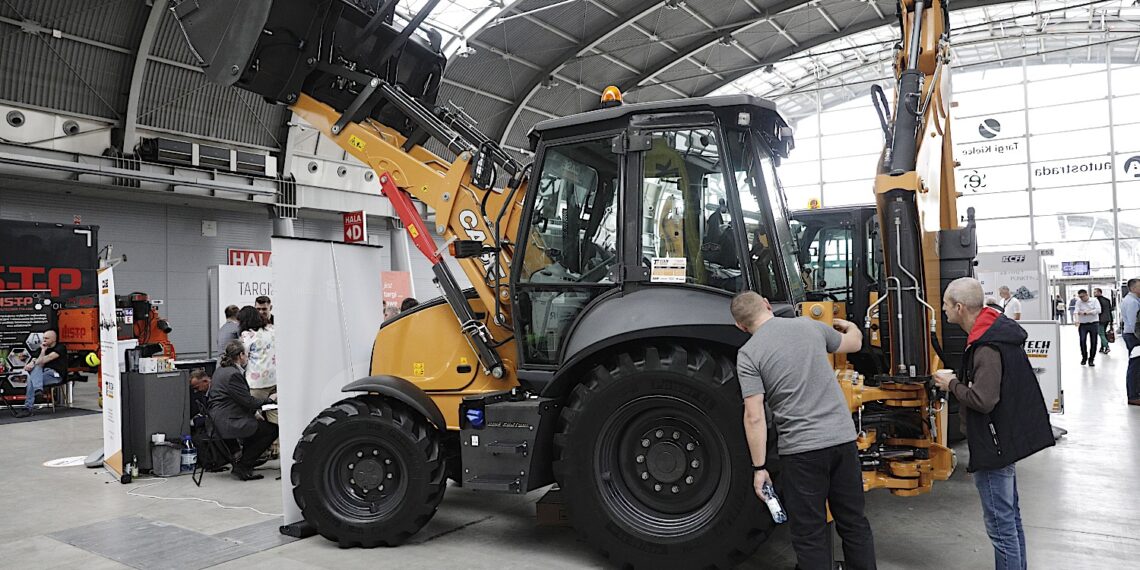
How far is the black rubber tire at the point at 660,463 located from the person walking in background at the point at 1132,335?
8.80 meters

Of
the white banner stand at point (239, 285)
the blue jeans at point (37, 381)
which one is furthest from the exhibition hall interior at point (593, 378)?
the white banner stand at point (239, 285)

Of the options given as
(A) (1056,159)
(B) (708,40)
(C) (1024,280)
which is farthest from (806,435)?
(A) (1056,159)

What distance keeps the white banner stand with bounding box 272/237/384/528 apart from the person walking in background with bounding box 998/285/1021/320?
9.42m

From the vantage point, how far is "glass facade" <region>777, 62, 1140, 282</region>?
2323 centimetres

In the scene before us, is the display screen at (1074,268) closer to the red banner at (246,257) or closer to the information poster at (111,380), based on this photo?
the red banner at (246,257)

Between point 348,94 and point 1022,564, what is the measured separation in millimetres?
4987

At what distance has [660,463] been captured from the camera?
4.05 m

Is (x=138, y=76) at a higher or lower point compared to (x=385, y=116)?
higher

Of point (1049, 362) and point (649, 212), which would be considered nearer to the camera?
point (649, 212)

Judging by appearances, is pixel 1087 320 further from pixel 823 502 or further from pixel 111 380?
pixel 111 380

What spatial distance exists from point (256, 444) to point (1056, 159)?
25.9 m

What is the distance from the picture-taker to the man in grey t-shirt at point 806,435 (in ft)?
11.0

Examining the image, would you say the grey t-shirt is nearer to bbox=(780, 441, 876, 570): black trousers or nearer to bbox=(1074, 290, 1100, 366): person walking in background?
bbox=(780, 441, 876, 570): black trousers

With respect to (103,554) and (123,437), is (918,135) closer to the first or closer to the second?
(103,554)
